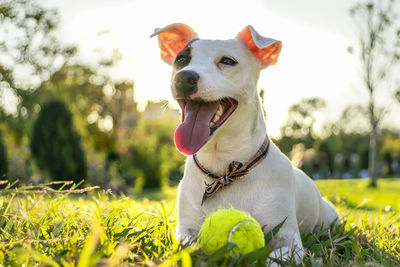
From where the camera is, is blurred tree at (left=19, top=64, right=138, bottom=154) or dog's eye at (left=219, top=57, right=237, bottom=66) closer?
dog's eye at (left=219, top=57, right=237, bottom=66)

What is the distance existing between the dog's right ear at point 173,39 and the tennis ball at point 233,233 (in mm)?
1646

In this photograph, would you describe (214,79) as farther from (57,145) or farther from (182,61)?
(57,145)

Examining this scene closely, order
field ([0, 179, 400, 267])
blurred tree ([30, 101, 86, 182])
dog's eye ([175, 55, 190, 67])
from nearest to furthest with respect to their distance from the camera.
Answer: field ([0, 179, 400, 267])
dog's eye ([175, 55, 190, 67])
blurred tree ([30, 101, 86, 182])

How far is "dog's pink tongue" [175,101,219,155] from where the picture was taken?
A: 8.27ft

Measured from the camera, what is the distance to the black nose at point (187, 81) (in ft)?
8.06

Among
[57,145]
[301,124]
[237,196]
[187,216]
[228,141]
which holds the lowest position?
[301,124]

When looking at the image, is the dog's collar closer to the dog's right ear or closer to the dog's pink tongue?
the dog's pink tongue

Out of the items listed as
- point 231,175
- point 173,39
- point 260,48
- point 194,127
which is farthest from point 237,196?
point 173,39

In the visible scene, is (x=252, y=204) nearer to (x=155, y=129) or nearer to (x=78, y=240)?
(x=78, y=240)

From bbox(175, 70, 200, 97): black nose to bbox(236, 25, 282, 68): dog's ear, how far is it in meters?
0.57

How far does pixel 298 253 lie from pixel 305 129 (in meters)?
53.1

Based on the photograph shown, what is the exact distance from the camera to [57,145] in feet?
37.2

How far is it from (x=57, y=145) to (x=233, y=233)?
10.3 meters

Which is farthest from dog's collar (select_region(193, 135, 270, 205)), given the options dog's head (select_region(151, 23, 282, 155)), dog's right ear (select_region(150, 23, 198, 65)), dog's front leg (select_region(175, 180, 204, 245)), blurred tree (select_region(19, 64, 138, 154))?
blurred tree (select_region(19, 64, 138, 154))
